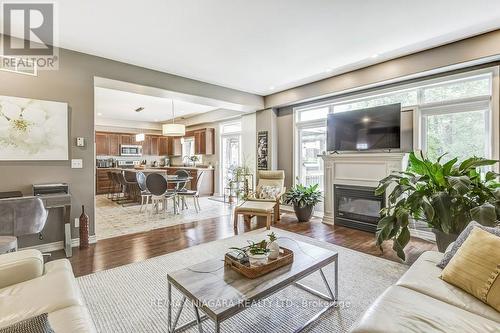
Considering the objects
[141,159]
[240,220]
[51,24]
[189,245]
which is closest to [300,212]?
[240,220]

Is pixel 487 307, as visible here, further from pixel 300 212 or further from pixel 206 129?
pixel 206 129

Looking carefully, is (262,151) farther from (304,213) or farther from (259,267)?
(259,267)

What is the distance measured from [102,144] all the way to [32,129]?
6392 mm

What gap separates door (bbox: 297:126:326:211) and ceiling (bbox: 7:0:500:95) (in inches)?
64.0

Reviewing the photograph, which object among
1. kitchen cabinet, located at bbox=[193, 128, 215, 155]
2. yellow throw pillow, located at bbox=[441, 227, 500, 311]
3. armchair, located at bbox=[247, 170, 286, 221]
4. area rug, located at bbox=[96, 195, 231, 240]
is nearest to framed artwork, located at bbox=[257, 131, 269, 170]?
armchair, located at bbox=[247, 170, 286, 221]

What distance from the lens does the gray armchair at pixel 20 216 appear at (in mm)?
2633

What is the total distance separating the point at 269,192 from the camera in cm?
515

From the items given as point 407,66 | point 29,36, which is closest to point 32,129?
point 29,36

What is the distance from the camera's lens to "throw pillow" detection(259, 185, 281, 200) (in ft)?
16.6

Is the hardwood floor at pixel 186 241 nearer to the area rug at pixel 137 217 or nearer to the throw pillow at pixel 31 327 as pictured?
the area rug at pixel 137 217

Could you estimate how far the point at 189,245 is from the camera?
365cm

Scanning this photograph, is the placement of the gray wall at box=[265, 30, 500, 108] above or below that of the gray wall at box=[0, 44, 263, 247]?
above

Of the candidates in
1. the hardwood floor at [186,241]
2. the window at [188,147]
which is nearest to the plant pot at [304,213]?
the hardwood floor at [186,241]

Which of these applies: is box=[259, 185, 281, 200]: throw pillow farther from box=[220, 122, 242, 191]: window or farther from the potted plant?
box=[220, 122, 242, 191]: window
